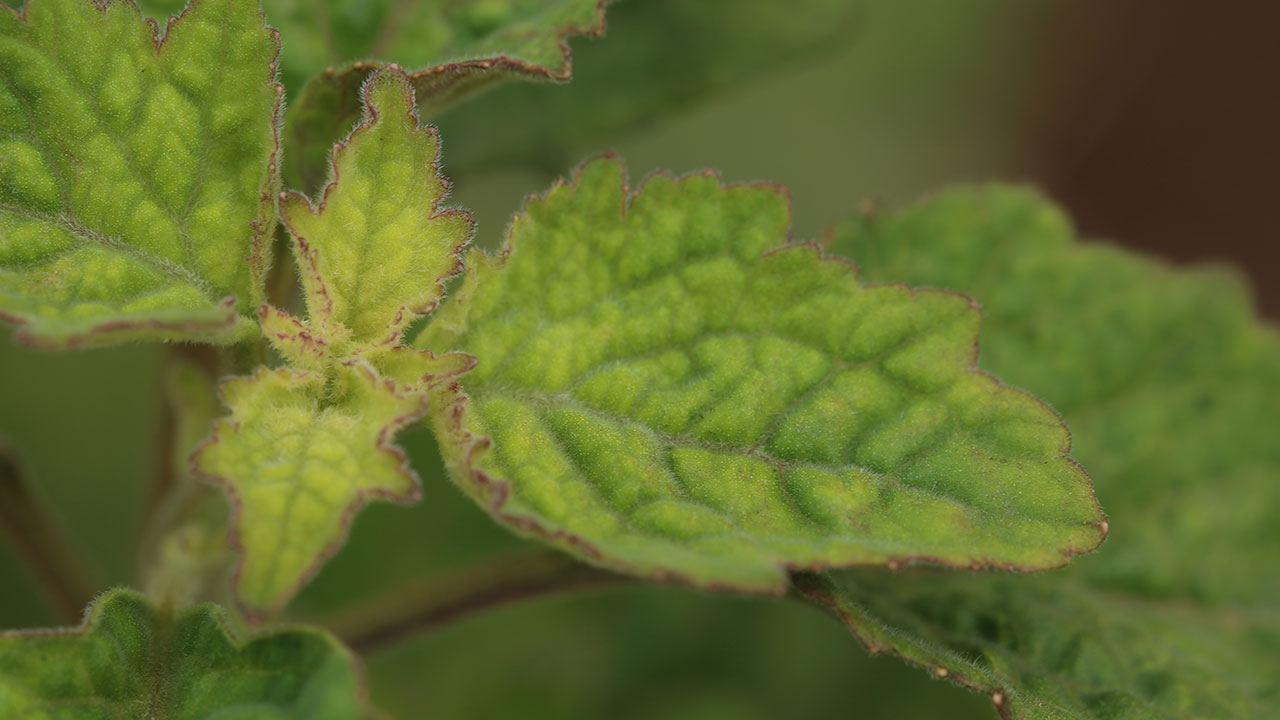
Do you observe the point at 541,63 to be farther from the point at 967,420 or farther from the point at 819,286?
the point at 967,420

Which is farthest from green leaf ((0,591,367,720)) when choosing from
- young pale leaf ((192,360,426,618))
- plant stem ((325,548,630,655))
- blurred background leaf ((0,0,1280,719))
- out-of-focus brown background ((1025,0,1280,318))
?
out-of-focus brown background ((1025,0,1280,318))

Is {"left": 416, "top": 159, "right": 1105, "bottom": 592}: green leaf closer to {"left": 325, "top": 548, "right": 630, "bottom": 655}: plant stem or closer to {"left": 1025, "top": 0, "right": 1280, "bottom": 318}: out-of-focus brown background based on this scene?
{"left": 325, "top": 548, "right": 630, "bottom": 655}: plant stem

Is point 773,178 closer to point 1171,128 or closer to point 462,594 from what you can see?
point 1171,128

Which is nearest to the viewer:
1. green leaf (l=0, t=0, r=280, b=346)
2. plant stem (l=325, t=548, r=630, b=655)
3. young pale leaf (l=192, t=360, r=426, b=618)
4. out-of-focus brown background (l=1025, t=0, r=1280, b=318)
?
young pale leaf (l=192, t=360, r=426, b=618)

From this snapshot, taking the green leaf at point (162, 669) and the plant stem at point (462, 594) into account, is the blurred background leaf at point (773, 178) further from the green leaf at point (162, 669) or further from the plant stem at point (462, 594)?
the green leaf at point (162, 669)

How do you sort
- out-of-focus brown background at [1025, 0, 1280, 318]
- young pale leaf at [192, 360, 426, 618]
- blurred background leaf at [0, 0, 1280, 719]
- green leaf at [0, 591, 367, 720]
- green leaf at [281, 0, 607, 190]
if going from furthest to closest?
out-of-focus brown background at [1025, 0, 1280, 318], blurred background leaf at [0, 0, 1280, 719], green leaf at [281, 0, 607, 190], green leaf at [0, 591, 367, 720], young pale leaf at [192, 360, 426, 618]

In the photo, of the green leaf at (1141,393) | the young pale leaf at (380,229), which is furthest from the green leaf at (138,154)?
the green leaf at (1141,393)

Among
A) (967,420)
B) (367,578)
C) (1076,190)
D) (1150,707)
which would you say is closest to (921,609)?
(1150,707)
